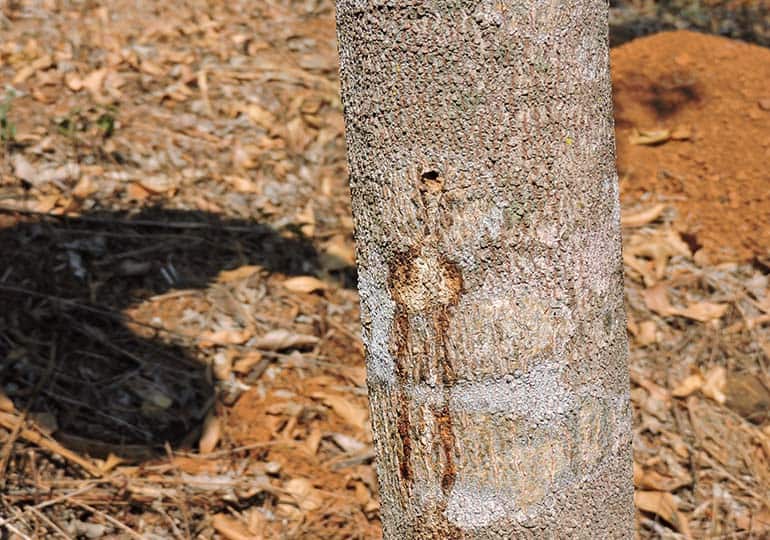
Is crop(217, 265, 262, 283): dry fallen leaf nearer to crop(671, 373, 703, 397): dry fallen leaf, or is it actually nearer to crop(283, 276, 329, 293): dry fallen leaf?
crop(283, 276, 329, 293): dry fallen leaf

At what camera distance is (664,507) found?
8.91 feet

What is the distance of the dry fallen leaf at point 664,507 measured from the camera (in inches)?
106

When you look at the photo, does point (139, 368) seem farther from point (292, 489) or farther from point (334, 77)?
point (334, 77)

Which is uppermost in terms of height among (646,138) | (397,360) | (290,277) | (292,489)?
(397,360)

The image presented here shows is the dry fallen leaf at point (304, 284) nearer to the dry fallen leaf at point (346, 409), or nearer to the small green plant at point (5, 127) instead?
the dry fallen leaf at point (346, 409)

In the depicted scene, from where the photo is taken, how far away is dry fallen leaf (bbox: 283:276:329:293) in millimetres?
3428

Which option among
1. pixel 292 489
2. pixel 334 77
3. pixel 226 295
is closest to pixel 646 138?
pixel 334 77

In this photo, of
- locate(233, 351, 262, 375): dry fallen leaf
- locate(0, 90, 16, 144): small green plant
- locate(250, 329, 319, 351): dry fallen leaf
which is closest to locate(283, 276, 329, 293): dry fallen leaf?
locate(250, 329, 319, 351): dry fallen leaf

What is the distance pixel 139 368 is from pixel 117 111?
163 centimetres

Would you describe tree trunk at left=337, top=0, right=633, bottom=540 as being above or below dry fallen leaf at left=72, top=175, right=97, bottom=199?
above

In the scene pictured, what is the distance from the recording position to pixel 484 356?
1.23 metres

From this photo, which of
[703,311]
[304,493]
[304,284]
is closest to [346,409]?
[304,493]

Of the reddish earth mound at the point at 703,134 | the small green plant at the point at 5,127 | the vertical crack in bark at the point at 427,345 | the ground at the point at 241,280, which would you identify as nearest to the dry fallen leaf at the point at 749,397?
the ground at the point at 241,280

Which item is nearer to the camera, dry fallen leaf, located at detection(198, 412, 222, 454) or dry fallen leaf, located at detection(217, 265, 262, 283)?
dry fallen leaf, located at detection(198, 412, 222, 454)
